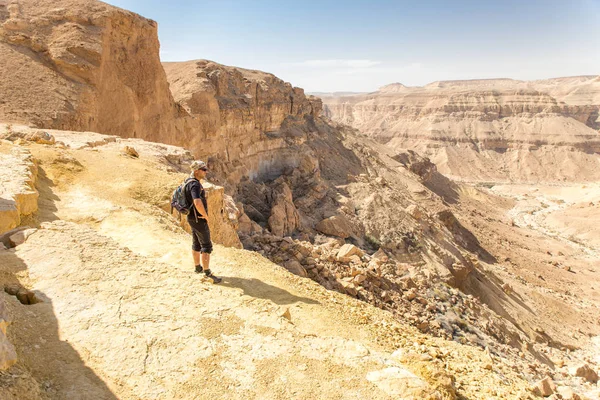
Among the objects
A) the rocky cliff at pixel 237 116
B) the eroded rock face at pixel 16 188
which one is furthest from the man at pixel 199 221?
the rocky cliff at pixel 237 116

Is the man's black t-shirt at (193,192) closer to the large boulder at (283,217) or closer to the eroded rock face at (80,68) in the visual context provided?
the eroded rock face at (80,68)

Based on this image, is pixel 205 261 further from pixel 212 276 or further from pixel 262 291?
pixel 262 291

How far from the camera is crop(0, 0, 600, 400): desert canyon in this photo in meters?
3.70

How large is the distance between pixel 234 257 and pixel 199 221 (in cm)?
111

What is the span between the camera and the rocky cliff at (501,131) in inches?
2692

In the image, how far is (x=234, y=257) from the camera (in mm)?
6246

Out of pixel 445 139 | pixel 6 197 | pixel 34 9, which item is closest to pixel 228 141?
pixel 34 9

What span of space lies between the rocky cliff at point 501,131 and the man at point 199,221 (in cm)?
6759

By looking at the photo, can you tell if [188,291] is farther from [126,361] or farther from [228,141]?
[228,141]

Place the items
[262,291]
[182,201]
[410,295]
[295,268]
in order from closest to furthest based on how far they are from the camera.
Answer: [262,291]
[182,201]
[295,268]
[410,295]

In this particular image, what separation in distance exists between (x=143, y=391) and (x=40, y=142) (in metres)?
8.28

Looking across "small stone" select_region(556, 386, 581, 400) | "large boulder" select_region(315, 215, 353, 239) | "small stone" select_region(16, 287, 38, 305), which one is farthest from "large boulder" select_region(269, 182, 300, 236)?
"small stone" select_region(16, 287, 38, 305)

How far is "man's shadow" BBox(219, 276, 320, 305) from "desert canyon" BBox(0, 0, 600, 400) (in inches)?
1.5

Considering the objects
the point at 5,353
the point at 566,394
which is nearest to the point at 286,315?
the point at 5,353
